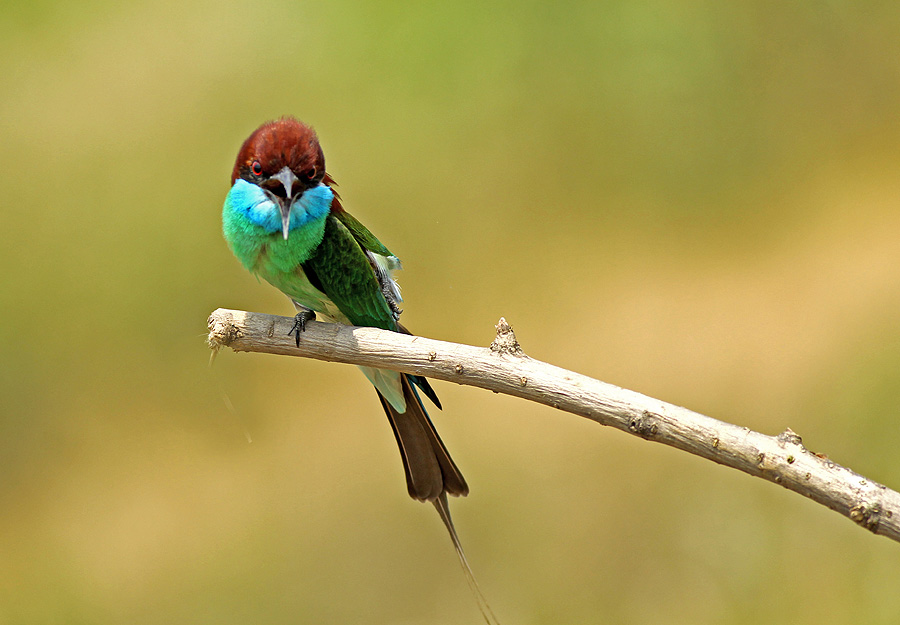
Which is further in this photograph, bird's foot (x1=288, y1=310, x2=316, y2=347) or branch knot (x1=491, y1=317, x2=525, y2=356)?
bird's foot (x1=288, y1=310, x2=316, y2=347)

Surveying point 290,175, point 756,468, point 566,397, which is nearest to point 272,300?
point 290,175

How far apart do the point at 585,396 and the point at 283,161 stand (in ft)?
2.39

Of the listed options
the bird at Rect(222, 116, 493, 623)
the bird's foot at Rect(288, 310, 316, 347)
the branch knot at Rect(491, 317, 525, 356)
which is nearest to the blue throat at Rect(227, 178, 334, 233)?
the bird at Rect(222, 116, 493, 623)

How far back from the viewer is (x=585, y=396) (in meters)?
1.29

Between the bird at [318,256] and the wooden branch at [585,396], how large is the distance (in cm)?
9

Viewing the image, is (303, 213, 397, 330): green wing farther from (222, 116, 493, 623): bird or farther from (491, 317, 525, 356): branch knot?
(491, 317, 525, 356): branch knot

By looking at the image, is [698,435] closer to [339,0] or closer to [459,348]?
[459,348]

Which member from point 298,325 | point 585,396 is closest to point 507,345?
point 585,396

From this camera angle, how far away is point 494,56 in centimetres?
308

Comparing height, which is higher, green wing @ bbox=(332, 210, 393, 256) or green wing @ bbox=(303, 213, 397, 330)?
green wing @ bbox=(332, 210, 393, 256)

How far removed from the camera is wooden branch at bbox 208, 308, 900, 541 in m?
1.17

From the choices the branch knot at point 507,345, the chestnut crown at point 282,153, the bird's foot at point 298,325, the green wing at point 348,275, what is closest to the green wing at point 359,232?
the green wing at point 348,275

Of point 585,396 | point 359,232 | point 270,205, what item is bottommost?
point 585,396

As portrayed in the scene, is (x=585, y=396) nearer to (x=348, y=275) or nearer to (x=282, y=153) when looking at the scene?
(x=348, y=275)
